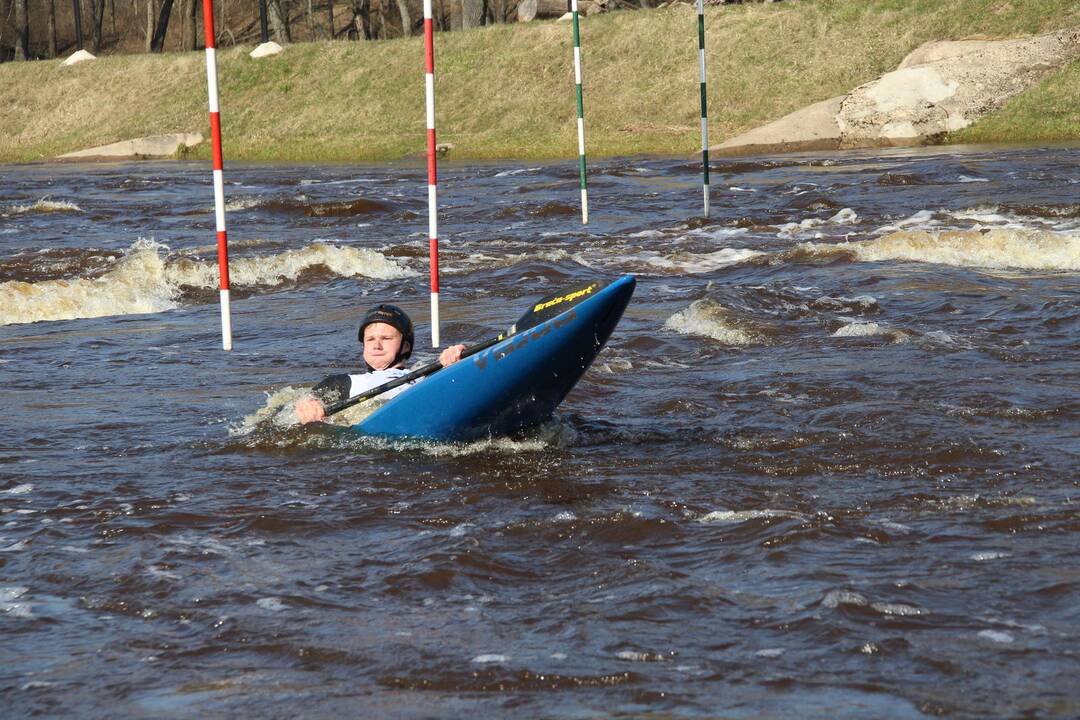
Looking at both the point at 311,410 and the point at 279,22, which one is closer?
the point at 311,410

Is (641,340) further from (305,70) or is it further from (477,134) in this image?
(305,70)

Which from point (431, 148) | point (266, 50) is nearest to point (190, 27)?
point (266, 50)

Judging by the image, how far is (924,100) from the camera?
990 inches

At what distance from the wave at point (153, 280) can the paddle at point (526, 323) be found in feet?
17.5

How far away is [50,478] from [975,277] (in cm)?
668

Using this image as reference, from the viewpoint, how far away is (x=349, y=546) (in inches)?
177

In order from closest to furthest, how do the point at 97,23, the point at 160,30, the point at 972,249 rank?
the point at 972,249
the point at 160,30
the point at 97,23

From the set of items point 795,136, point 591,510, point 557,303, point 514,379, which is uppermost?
point 795,136

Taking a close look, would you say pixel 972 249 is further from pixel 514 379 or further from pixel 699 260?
pixel 514 379

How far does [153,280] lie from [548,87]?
21169 millimetres

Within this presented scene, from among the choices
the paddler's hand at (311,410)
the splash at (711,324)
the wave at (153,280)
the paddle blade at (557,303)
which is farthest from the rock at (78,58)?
the paddle blade at (557,303)

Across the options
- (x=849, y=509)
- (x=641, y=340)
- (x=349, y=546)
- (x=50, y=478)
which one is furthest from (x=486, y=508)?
(x=641, y=340)

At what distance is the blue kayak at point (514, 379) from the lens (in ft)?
17.2

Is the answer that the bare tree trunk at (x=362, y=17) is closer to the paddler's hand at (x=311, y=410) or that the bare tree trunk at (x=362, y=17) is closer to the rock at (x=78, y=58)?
the rock at (x=78, y=58)
